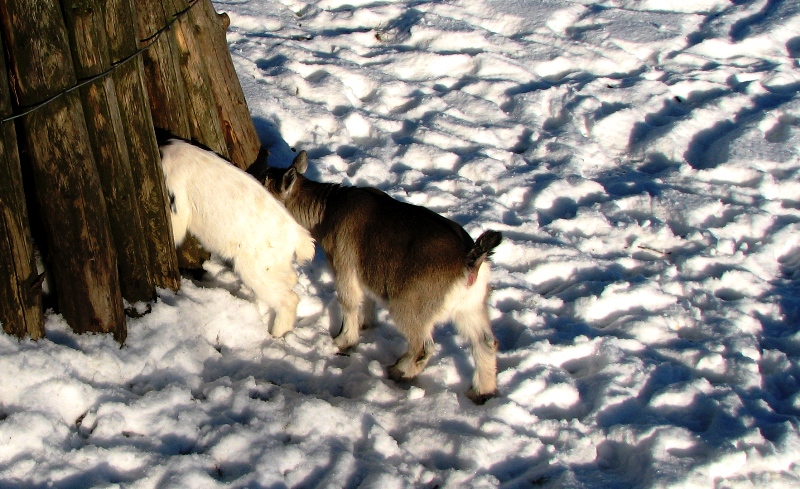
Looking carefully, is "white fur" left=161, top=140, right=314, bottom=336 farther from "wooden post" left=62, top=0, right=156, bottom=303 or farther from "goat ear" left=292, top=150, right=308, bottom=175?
"goat ear" left=292, top=150, right=308, bottom=175

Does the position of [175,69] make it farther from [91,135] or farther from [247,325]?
[247,325]

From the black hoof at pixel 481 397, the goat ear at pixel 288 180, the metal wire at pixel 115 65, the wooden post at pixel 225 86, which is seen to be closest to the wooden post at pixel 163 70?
the metal wire at pixel 115 65

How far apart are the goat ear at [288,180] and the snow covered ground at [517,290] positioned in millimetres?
693

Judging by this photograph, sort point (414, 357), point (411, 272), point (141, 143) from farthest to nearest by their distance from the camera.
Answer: point (414, 357), point (411, 272), point (141, 143)

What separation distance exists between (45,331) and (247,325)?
124cm

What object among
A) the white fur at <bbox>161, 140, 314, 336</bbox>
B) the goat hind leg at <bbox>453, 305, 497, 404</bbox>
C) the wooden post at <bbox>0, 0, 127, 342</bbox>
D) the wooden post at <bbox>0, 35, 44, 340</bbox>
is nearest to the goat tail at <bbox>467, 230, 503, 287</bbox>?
the goat hind leg at <bbox>453, 305, 497, 404</bbox>

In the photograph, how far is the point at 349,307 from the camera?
15.9ft

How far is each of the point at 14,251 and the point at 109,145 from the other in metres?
0.74

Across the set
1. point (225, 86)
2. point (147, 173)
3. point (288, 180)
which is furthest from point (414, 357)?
point (225, 86)

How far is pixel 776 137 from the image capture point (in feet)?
23.5

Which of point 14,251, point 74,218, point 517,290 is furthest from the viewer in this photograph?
point 517,290

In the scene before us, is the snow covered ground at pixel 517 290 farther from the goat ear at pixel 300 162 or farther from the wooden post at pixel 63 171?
the goat ear at pixel 300 162

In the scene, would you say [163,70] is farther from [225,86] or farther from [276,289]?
[276,289]

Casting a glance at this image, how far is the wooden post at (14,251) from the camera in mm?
3449
